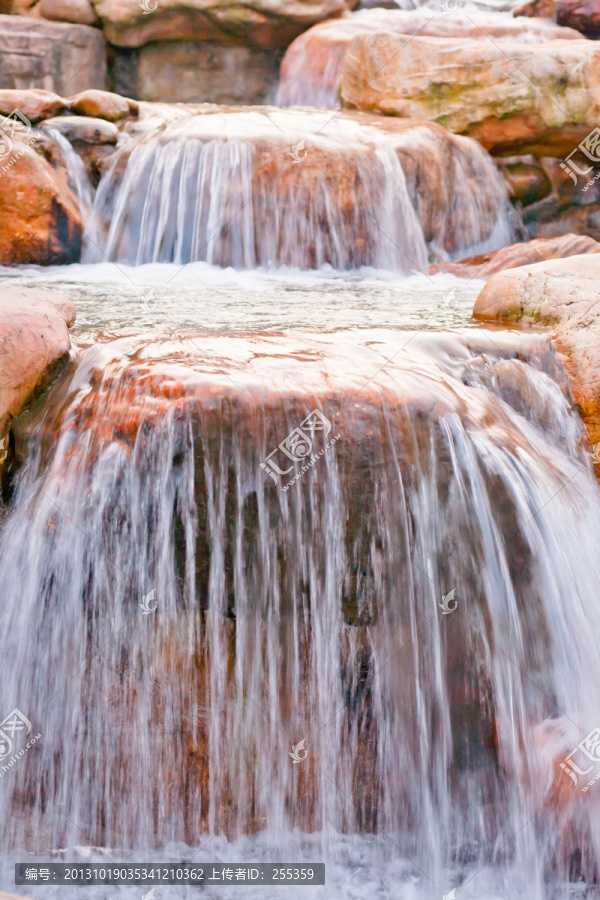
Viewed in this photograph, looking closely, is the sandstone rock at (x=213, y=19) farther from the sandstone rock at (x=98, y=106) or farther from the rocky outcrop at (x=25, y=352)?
the rocky outcrop at (x=25, y=352)

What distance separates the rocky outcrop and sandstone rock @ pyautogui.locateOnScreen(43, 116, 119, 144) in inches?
165

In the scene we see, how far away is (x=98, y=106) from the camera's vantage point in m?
7.88

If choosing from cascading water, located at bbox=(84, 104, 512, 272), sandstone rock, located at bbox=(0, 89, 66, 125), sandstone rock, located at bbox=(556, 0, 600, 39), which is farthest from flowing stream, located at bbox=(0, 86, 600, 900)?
sandstone rock, located at bbox=(556, 0, 600, 39)

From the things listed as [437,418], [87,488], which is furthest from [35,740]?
[437,418]

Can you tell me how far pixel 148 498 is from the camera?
10.3ft

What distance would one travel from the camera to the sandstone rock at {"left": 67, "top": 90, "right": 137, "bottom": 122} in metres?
7.80

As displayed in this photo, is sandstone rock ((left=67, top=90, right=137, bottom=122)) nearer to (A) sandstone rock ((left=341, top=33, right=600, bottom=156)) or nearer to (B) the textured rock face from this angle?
(A) sandstone rock ((left=341, top=33, right=600, bottom=156))

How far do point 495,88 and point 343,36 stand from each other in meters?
3.00

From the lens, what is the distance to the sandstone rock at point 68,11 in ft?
36.1

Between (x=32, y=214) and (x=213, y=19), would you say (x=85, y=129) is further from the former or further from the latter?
(x=213, y=19)

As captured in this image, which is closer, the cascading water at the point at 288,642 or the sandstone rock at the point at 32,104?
the cascading water at the point at 288,642

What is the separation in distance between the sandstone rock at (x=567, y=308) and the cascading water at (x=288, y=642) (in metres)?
1.00
